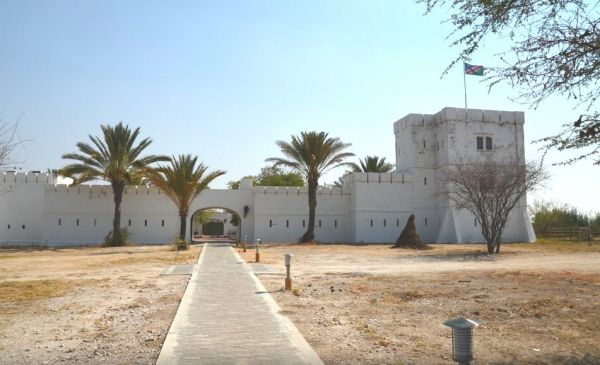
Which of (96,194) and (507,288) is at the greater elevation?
(96,194)

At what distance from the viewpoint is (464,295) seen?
10969 mm

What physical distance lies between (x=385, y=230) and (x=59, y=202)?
23550 mm

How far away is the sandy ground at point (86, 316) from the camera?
Answer: 6124 mm

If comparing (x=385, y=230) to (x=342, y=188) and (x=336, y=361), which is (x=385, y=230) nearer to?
(x=342, y=188)

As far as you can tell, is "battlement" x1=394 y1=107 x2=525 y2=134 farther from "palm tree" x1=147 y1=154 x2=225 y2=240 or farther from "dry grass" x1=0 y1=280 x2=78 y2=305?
"dry grass" x1=0 y1=280 x2=78 y2=305

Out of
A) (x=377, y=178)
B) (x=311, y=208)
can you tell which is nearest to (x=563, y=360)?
(x=311, y=208)

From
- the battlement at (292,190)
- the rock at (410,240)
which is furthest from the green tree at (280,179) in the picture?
the rock at (410,240)

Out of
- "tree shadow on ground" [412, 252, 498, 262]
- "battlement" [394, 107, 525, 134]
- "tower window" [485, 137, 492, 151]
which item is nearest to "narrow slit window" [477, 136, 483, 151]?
"tower window" [485, 137, 492, 151]

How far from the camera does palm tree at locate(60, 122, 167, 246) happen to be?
32.8 m

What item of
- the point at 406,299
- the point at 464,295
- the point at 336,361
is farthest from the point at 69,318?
the point at 464,295

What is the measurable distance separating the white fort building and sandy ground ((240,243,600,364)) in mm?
23278

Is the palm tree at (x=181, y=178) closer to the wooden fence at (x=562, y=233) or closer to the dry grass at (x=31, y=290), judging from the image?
the dry grass at (x=31, y=290)

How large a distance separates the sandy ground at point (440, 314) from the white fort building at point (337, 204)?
23278 mm

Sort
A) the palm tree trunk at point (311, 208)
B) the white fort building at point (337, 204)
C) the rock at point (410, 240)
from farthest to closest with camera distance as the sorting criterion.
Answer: the white fort building at point (337, 204) < the palm tree trunk at point (311, 208) < the rock at point (410, 240)
